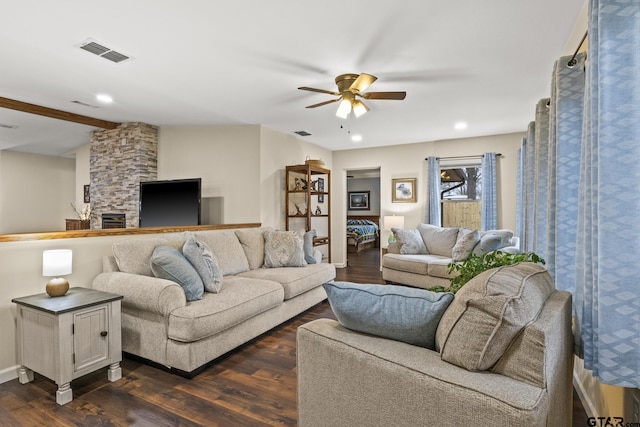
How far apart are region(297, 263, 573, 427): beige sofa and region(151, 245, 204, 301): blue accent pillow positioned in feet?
4.74

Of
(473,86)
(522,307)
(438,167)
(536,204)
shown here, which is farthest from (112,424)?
(438,167)

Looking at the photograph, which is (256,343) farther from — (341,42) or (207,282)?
(341,42)

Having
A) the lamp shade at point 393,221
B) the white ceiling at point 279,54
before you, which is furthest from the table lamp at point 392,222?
the white ceiling at point 279,54

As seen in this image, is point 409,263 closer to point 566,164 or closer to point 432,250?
point 432,250

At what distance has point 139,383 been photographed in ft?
7.36

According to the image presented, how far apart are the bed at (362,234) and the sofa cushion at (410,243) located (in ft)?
11.6

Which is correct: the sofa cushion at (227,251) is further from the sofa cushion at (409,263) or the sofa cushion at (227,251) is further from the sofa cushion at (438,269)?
the sofa cushion at (438,269)

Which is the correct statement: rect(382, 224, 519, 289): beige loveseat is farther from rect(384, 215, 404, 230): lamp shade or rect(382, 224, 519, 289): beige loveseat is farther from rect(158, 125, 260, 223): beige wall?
rect(158, 125, 260, 223): beige wall

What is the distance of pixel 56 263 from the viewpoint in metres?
2.27

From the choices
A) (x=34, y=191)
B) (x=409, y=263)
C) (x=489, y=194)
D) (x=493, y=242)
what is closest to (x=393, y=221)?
(x=409, y=263)

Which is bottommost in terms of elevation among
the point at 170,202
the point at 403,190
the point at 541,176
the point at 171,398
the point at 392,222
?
the point at 171,398

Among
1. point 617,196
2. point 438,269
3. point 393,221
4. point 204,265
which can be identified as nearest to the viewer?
point 617,196

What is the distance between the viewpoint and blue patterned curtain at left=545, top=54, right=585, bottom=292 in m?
1.92

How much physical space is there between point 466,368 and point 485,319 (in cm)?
19
